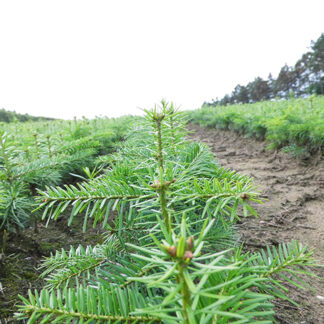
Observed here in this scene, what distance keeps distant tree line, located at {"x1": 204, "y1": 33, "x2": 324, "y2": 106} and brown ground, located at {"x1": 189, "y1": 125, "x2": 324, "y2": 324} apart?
96.9 feet

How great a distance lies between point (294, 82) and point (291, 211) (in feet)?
157

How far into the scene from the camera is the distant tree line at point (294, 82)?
31227 mm

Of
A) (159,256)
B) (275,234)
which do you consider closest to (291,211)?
(275,234)

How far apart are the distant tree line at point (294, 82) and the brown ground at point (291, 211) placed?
29.5 metres

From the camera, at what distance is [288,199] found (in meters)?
2.57

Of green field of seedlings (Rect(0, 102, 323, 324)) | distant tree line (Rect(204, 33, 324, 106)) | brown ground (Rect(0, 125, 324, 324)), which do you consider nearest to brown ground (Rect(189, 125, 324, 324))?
brown ground (Rect(0, 125, 324, 324))

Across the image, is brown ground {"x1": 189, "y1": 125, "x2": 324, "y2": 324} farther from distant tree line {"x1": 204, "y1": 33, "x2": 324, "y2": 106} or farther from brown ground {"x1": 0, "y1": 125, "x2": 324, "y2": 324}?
distant tree line {"x1": 204, "y1": 33, "x2": 324, "y2": 106}

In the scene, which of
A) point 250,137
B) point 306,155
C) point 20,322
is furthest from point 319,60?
point 20,322

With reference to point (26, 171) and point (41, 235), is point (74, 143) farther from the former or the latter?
point (41, 235)

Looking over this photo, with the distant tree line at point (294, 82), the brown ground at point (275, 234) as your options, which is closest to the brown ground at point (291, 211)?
the brown ground at point (275, 234)

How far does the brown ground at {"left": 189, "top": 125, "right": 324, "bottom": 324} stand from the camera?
115cm

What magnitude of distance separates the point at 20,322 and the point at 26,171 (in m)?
0.84

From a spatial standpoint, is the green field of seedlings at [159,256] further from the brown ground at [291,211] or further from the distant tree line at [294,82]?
the distant tree line at [294,82]

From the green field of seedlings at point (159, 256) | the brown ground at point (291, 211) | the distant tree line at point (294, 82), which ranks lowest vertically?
the brown ground at point (291, 211)
